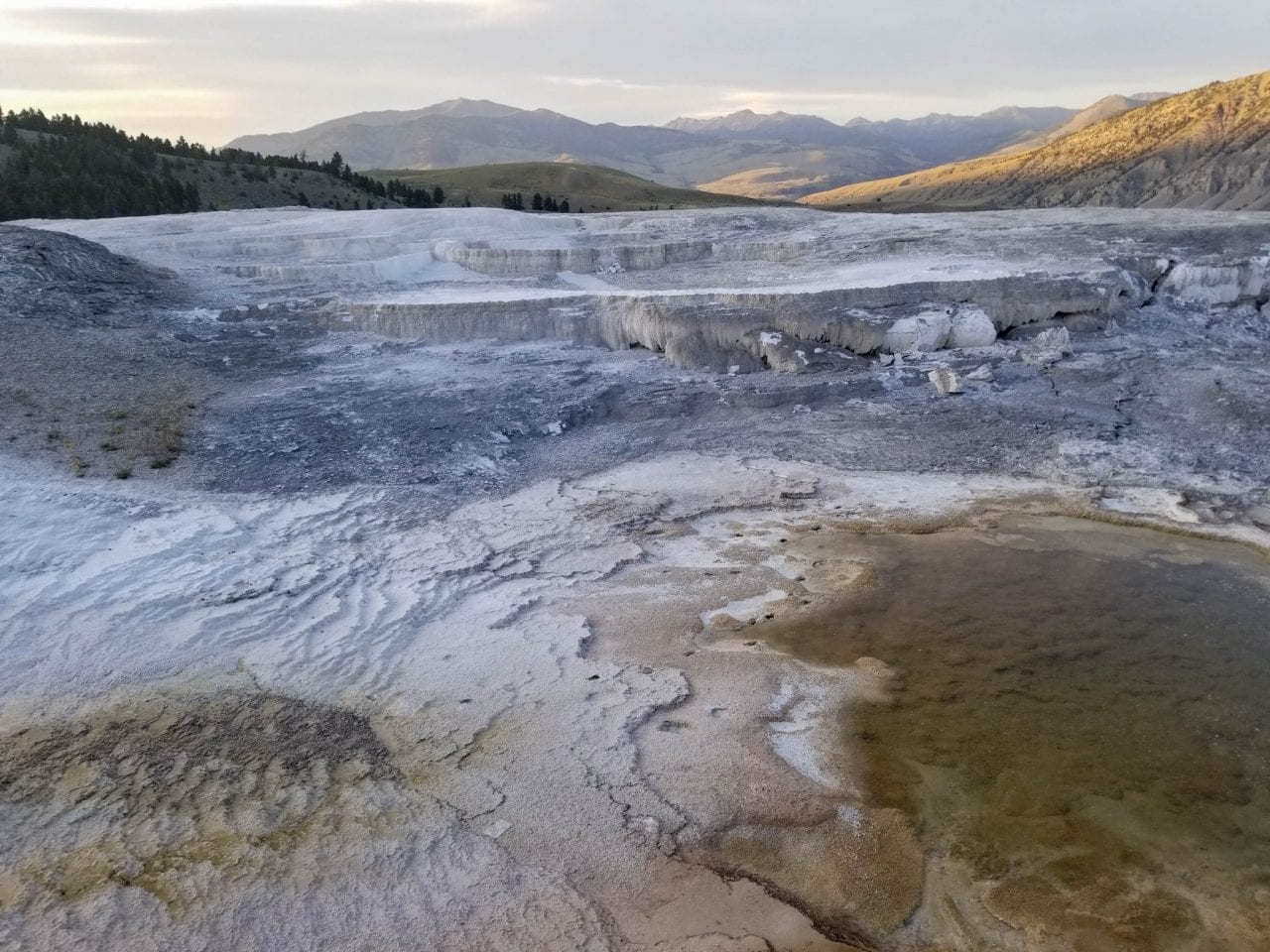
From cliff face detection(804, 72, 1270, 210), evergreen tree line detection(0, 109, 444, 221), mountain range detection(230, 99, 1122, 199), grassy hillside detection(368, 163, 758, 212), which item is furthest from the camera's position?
mountain range detection(230, 99, 1122, 199)

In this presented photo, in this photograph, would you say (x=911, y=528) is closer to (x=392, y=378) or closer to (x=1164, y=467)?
(x=1164, y=467)

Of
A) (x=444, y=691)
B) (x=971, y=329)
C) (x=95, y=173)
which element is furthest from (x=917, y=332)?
(x=95, y=173)

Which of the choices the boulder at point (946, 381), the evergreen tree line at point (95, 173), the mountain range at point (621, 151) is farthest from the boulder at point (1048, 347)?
the mountain range at point (621, 151)

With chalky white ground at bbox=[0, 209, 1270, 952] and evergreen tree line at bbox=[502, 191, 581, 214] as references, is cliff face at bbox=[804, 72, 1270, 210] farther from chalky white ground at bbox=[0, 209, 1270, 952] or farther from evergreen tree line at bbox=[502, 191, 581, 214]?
chalky white ground at bbox=[0, 209, 1270, 952]

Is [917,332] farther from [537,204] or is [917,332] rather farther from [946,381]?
[537,204]

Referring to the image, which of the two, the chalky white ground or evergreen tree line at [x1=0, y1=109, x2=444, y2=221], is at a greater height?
evergreen tree line at [x1=0, y1=109, x2=444, y2=221]

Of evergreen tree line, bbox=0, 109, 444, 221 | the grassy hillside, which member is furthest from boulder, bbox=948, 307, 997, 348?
the grassy hillside
